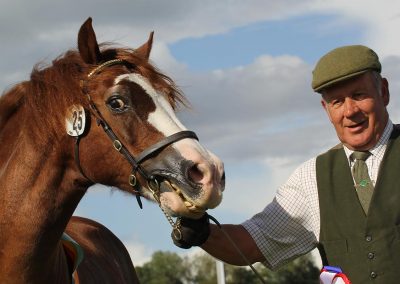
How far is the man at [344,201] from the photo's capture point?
15.3 feet

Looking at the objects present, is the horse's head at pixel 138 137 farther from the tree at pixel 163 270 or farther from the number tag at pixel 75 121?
the tree at pixel 163 270

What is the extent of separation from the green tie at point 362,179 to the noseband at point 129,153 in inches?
35.2

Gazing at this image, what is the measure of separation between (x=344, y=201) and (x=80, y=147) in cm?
150

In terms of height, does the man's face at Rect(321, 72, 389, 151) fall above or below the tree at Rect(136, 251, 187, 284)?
above

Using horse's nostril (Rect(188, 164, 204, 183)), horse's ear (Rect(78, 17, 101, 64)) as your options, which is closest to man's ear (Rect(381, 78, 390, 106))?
horse's nostril (Rect(188, 164, 204, 183))

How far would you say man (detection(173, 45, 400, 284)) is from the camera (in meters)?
4.66

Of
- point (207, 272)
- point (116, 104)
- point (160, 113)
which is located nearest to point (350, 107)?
point (160, 113)

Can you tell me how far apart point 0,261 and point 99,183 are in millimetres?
695

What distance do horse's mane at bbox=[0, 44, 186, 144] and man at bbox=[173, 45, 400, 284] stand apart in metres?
0.83

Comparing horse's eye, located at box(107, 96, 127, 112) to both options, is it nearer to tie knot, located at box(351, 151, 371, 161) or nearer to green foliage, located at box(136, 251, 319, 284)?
tie knot, located at box(351, 151, 371, 161)

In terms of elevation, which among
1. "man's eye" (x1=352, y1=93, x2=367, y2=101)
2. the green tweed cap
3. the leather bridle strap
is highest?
the green tweed cap

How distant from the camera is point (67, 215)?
5164mm

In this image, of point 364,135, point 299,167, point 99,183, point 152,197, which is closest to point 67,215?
point 99,183

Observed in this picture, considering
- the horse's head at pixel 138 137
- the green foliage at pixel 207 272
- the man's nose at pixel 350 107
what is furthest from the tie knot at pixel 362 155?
the green foliage at pixel 207 272
